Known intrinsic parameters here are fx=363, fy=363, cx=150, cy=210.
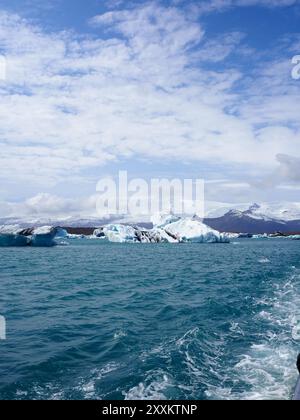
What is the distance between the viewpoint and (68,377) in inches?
348

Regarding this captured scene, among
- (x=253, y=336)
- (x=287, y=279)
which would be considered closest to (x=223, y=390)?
(x=253, y=336)

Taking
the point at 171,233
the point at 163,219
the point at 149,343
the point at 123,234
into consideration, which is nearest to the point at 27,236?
the point at 123,234

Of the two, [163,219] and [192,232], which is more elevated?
[163,219]

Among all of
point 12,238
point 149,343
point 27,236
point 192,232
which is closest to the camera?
point 149,343

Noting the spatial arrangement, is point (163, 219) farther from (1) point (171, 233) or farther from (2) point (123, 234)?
(2) point (123, 234)

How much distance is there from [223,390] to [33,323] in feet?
26.5

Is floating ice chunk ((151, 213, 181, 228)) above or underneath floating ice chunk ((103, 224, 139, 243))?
above

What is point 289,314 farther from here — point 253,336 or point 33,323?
point 33,323

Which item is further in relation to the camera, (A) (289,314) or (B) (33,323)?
(A) (289,314)

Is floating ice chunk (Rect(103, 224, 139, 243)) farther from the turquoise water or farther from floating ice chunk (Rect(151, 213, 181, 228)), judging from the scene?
the turquoise water

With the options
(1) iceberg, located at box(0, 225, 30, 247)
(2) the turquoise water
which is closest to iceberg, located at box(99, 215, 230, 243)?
(1) iceberg, located at box(0, 225, 30, 247)

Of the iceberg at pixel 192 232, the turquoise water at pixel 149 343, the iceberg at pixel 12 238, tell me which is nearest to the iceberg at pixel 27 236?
the iceberg at pixel 12 238

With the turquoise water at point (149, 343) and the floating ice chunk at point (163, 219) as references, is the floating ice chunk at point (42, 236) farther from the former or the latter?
the turquoise water at point (149, 343)
